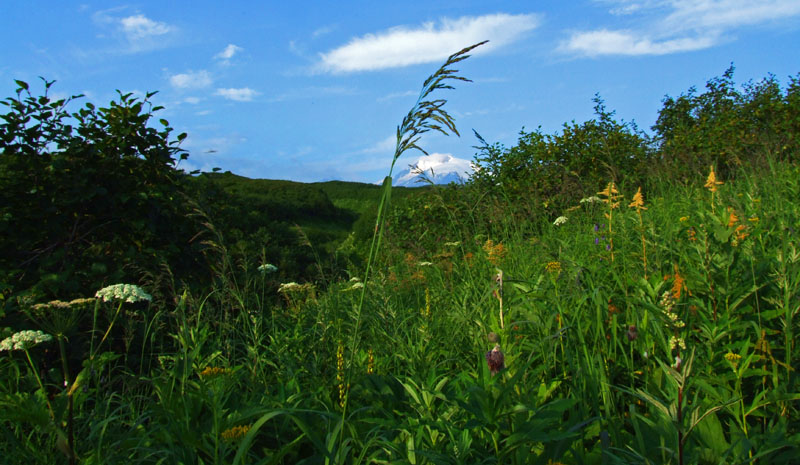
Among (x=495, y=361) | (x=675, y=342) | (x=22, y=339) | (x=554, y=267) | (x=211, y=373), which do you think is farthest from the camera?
(x=554, y=267)

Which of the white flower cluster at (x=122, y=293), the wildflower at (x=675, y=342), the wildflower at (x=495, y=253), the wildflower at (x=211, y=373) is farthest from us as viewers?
the wildflower at (x=495, y=253)

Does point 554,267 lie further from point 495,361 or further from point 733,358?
point 495,361

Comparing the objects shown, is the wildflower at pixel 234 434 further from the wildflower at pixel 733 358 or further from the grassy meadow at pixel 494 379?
the wildflower at pixel 733 358

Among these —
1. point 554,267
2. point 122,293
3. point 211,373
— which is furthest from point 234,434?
point 554,267

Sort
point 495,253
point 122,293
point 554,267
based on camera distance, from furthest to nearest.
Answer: point 495,253 → point 554,267 → point 122,293

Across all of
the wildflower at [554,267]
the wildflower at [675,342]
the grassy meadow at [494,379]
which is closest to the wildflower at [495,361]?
the grassy meadow at [494,379]

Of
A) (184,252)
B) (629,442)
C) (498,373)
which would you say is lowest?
(629,442)

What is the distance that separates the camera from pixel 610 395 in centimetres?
220


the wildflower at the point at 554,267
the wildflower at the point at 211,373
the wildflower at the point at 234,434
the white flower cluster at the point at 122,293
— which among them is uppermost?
the white flower cluster at the point at 122,293

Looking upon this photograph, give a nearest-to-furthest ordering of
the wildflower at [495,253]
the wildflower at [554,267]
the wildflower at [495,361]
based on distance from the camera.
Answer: the wildflower at [495,361] < the wildflower at [554,267] < the wildflower at [495,253]

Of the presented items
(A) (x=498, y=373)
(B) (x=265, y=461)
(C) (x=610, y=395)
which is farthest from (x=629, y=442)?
(B) (x=265, y=461)

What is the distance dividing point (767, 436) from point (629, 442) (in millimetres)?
424

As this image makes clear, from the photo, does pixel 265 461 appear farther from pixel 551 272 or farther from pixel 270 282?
pixel 270 282

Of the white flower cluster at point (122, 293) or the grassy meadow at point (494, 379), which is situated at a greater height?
the white flower cluster at point (122, 293)
